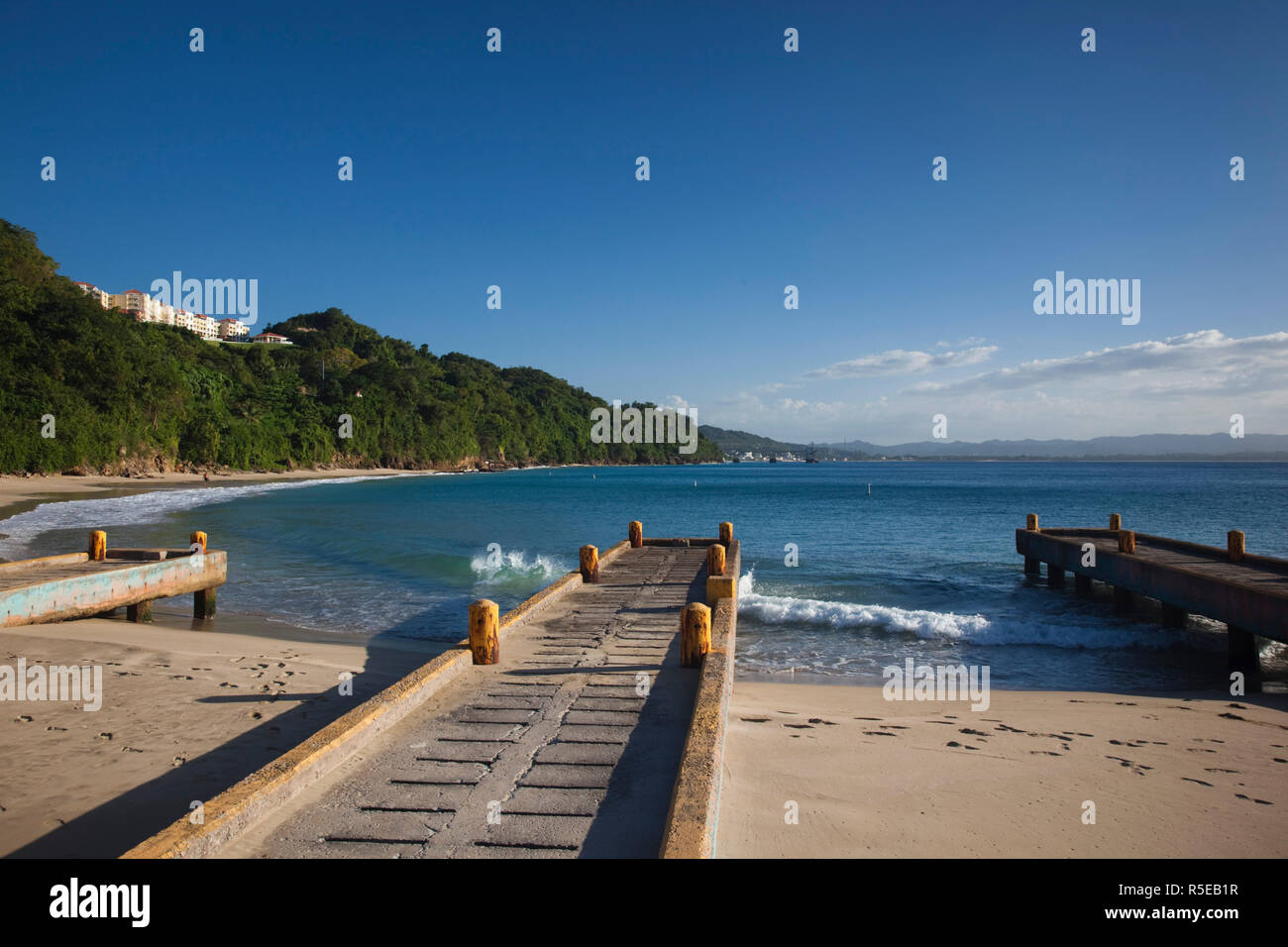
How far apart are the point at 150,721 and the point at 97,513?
101ft

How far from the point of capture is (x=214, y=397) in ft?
254

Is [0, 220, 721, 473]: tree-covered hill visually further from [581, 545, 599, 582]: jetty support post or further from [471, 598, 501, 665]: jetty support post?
[471, 598, 501, 665]: jetty support post

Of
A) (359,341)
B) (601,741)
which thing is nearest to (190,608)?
(601,741)

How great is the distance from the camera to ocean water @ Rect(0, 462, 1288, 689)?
12422mm

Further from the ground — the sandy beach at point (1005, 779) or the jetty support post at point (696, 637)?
the jetty support post at point (696, 637)

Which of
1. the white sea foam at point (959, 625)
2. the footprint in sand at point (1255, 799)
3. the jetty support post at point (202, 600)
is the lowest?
the white sea foam at point (959, 625)

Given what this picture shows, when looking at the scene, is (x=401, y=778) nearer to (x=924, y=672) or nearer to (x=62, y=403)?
(x=924, y=672)

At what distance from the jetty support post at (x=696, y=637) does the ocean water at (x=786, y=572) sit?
13.9ft

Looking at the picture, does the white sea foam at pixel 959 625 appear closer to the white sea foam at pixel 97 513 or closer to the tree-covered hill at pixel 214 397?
the white sea foam at pixel 97 513

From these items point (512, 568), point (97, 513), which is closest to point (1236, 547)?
point (512, 568)

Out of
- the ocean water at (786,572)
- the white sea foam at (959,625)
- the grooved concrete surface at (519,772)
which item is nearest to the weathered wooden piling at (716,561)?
the ocean water at (786,572)

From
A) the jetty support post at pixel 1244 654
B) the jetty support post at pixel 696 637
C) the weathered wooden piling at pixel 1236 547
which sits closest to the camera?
the jetty support post at pixel 696 637

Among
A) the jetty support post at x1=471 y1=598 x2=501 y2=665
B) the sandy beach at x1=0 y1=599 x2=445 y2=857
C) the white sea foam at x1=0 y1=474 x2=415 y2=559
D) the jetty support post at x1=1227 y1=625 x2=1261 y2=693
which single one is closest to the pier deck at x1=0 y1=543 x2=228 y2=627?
the sandy beach at x1=0 y1=599 x2=445 y2=857

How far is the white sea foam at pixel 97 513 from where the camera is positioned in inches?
897
